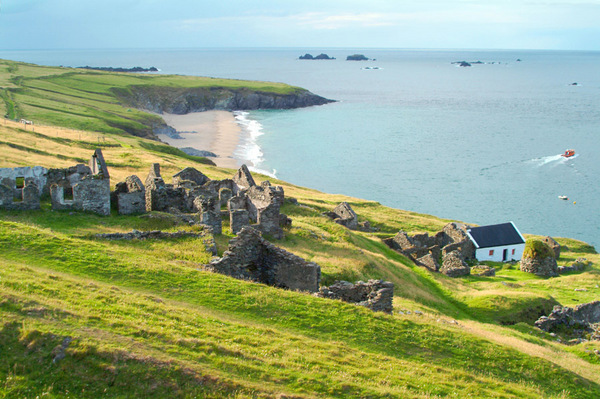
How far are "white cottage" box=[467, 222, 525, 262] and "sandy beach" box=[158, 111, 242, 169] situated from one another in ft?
195

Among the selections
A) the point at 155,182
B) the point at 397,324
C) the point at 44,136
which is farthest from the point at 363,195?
the point at 397,324

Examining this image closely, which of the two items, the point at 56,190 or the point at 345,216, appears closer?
the point at 56,190

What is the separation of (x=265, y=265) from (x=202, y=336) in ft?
32.9

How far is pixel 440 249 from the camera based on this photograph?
189 feet

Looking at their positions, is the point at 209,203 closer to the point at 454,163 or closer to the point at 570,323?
the point at 570,323

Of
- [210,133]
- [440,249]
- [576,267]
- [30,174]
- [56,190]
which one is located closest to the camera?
[56,190]

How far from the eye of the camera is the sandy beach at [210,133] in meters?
124

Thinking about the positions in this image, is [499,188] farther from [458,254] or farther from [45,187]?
[45,187]

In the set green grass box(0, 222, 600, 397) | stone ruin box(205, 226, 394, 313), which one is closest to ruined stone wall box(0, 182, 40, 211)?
green grass box(0, 222, 600, 397)

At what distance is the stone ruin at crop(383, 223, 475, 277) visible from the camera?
51.0 meters

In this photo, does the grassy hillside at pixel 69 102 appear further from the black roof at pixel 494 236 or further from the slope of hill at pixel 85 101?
the black roof at pixel 494 236

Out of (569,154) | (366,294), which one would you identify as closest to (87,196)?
(366,294)

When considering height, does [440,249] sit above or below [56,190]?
below

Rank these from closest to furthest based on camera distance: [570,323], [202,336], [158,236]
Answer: [202,336]
[158,236]
[570,323]
